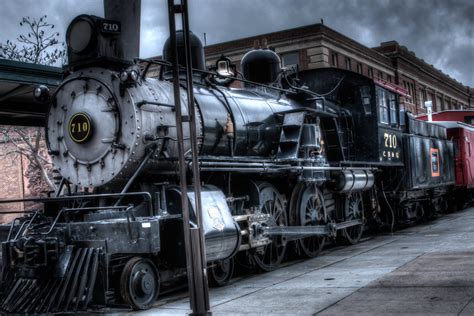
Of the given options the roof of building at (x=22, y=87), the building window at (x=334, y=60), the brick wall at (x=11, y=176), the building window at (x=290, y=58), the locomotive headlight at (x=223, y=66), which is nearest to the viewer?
the locomotive headlight at (x=223, y=66)

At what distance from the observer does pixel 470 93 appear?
64.0m

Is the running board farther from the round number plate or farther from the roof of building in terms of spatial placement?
the roof of building

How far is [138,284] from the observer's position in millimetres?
6391

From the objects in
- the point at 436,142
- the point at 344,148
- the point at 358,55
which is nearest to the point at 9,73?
the point at 344,148

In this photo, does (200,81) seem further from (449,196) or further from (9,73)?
(449,196)

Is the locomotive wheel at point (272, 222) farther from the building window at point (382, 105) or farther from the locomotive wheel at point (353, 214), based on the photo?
the building window at point (382, 105)

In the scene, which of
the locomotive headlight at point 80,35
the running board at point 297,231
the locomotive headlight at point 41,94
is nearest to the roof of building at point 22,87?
the locomotive headlight at point 41,94

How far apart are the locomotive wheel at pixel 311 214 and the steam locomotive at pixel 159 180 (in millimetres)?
24

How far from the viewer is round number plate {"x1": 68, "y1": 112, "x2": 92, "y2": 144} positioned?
24.1 ft

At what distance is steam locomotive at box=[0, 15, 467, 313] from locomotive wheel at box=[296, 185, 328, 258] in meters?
0.02

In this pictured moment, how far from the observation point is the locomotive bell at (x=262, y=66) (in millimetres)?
11539

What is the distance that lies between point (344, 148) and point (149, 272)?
6.04 metres

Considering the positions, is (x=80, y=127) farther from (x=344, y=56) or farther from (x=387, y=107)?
(x=344, y=56)

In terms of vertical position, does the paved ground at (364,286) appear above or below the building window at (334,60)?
below
